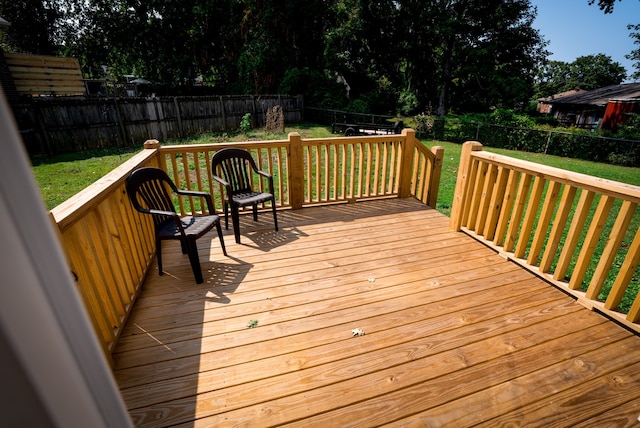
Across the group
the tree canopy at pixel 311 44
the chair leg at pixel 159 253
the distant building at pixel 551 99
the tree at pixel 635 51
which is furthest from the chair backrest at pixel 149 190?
the distant building at pixel 551 99

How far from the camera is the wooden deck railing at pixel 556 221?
7.40 feet

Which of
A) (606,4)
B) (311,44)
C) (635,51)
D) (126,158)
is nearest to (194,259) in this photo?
(126,158)

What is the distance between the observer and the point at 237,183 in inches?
150

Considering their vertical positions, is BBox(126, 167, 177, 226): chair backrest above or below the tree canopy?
below

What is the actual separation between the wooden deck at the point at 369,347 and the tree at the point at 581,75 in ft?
133

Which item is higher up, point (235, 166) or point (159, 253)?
point (235, 166)

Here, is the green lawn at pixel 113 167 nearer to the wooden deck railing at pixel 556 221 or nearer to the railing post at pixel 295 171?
the wooden deck railing at pixel 556 221

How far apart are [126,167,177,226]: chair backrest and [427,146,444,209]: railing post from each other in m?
3.36

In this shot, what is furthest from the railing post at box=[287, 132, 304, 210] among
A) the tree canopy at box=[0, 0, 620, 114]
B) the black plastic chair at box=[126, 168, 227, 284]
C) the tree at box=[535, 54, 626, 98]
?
the tree at box=[535, 54, 626, 98]

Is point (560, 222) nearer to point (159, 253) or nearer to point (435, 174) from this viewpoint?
point (435, 174)

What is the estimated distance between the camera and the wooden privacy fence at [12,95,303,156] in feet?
26.5

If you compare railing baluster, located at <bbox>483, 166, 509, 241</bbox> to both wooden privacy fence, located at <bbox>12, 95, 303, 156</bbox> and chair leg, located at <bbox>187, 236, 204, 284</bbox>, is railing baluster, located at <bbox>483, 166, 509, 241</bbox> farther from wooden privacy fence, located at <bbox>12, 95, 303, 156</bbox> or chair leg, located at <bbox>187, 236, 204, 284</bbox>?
wooden privacy fence, located at <bbox>12, 95, 303, 156</bbox>

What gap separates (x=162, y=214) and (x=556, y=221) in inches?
Result: 127

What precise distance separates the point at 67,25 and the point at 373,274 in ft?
76.1
